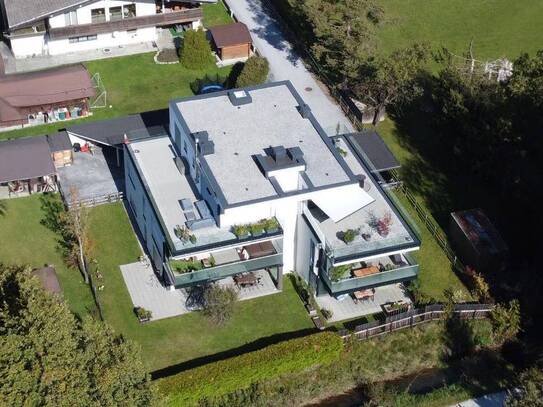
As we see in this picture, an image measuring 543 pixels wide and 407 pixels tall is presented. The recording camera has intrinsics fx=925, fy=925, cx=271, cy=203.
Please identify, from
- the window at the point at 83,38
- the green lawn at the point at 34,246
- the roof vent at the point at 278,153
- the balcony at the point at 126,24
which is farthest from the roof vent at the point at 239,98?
the window at the point at 83,38

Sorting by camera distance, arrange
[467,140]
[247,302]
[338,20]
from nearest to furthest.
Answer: [247,302], [467,140], [338,20]

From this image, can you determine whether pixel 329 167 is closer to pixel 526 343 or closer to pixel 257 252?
pixel 257 252

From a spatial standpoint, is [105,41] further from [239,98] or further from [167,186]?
[167,186]

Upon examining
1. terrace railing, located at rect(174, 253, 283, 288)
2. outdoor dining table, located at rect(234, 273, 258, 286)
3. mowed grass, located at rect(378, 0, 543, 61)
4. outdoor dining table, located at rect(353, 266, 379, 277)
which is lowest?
mowed grass, located at rect(378, 0, 543, 61)

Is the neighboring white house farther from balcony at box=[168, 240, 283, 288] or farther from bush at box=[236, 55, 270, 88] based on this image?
balcony at box=[168, 240, 283, 288]

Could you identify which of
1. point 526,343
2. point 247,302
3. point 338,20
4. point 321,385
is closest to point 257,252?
point 247,302

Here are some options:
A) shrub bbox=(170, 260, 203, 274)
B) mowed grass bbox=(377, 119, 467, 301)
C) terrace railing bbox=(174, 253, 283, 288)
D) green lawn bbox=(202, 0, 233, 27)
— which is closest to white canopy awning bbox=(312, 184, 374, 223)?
terrace railing bbox=(174, 253, 283, 288)
